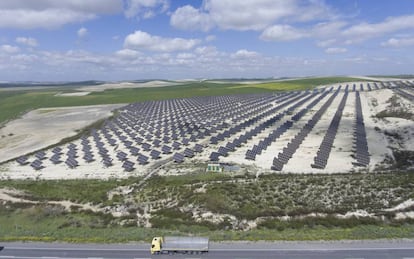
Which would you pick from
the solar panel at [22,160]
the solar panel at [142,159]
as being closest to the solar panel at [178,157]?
the solar panel at [142,159]

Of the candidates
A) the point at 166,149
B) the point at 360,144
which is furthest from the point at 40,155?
the point at 360,144

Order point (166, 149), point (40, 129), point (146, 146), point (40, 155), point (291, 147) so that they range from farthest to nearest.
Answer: point (40, 129), point (146, 146), point (40, 155), point (166, 149), point (291, 147)

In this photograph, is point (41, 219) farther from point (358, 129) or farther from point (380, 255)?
point (358, 129)

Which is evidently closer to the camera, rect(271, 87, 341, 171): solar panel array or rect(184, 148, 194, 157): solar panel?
rect(271, 87, 341, 171): solar panel array

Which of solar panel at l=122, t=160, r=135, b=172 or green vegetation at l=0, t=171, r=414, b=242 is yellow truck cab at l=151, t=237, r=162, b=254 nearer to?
green vegetation at l=0, t=171, r=414, b=242

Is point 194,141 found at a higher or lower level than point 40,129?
higher

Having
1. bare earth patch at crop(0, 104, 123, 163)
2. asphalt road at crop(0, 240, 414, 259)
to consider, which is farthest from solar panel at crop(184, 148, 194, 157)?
bare earth patch at crop(0, 104, 123, 163)

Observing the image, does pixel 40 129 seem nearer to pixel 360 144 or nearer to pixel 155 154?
pixel 155 154
